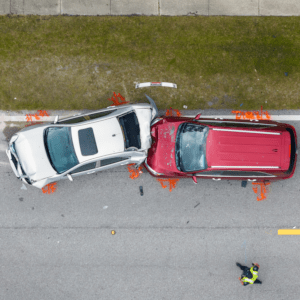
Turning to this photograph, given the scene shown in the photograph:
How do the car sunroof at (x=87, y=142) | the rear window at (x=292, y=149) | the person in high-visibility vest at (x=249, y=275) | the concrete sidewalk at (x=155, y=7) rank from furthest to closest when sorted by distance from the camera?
the concrete sidewalk at (x=155, y=7) → the person in high-visibility vest at (x=249, y=275) → the rear window at (x=292, y=149) → the car sunroof at (x=87, y=142)

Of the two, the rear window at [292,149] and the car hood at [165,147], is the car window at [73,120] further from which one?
the rear window at [292,149]

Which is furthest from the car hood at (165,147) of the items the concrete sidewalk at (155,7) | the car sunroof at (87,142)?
the concrete sidewalk at (155,7)

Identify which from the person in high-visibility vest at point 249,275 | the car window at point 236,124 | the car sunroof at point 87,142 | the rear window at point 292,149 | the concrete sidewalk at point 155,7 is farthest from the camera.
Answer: the concrete sidewalk at point 155,7

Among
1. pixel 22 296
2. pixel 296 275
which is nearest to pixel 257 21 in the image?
pixel 296 275

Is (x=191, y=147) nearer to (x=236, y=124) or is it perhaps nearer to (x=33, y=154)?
(x=236, y=124)

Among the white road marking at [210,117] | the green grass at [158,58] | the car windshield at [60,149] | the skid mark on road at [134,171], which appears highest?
the green grass at [158,58]

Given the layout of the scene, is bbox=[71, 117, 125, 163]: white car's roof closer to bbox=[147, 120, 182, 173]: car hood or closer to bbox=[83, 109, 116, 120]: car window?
bbox=[83, 109, 116, 120]: car window

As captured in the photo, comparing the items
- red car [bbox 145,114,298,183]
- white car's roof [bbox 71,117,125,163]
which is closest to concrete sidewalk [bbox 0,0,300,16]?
red car [bbox 145,114,298,183]

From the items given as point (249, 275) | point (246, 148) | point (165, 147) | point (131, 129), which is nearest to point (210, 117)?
point (246, 148)
